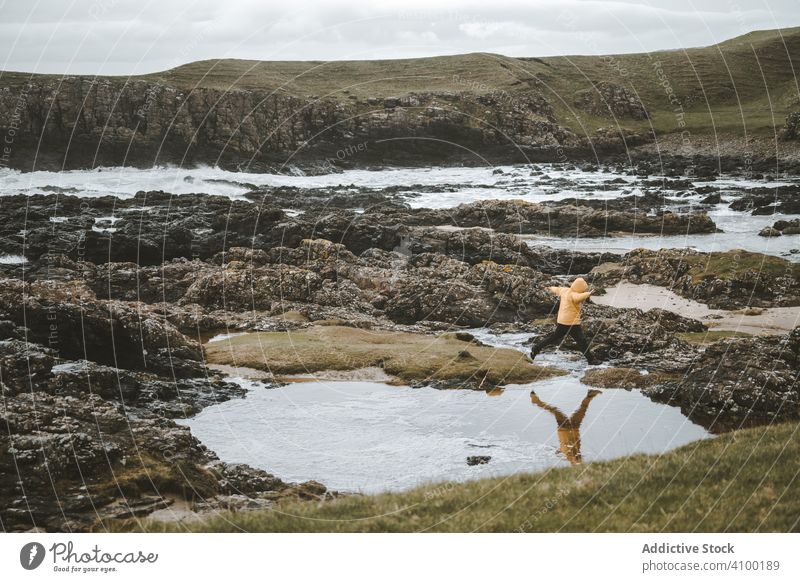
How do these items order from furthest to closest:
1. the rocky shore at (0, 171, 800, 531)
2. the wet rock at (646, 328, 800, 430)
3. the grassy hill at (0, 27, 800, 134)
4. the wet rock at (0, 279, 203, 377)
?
the grassy hill at (0, 27, 800, 134) < the wet rock at (0, 279, 203, 377) < the wet rock at (646, 328, 800, 430) < the rocky shore at (0, 171, 800, 531)

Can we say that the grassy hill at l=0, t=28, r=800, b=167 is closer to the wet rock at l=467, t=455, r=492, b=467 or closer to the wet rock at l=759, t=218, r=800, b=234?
the wet rock at l=759, t=218, r=800, b=234

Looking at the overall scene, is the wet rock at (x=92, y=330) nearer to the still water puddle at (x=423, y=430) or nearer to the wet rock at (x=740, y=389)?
the still water puddle at (x=423, y=430)

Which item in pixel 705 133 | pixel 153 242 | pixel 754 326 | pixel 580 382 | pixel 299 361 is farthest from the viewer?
pixel 705 133

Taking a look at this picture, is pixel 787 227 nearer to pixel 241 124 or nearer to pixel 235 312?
pixel 235 312

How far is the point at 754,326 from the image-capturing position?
33.4m

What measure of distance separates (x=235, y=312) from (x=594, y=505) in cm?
2622

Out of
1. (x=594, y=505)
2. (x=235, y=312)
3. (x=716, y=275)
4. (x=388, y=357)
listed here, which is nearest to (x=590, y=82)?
(x=716, y=275)

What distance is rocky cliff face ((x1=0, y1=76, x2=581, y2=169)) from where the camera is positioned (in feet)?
389

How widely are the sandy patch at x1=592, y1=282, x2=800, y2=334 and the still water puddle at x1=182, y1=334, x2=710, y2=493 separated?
1296 centimetres

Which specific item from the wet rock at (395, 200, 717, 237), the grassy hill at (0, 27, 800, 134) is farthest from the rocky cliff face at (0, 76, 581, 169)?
the wet rock at (395, 200, 717, 237)

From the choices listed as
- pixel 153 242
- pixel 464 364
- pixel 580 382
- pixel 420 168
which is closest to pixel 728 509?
pixel 580 382

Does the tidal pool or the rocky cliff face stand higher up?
the rocky cliff face

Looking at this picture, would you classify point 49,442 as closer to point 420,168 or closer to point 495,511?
point 495,511

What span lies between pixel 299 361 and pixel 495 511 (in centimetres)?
1496
